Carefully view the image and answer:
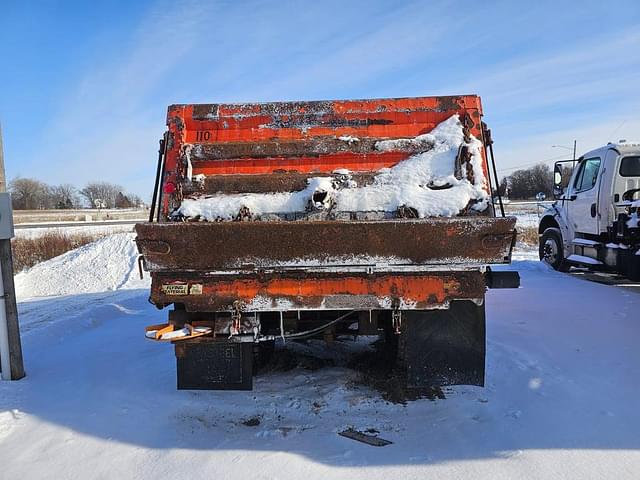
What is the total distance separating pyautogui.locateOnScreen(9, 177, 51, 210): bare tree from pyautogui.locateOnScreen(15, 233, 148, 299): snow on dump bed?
80278 millimetres

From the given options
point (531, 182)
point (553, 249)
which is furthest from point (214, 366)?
point (531, 182)

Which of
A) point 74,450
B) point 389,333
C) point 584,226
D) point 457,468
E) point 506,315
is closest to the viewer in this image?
point 457,468

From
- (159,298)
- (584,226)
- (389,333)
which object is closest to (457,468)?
(389,333)

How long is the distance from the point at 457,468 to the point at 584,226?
8508 millimetres

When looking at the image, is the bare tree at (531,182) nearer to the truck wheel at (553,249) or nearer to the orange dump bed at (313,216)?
the truck wheel at (553,249)

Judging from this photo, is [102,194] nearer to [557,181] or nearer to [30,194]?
[30,194]

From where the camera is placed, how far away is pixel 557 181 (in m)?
10.1

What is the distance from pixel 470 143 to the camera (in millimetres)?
3910

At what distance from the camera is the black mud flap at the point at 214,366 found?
3.77 meters

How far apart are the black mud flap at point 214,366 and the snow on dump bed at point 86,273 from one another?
341 inches

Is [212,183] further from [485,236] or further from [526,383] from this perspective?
[526,383]

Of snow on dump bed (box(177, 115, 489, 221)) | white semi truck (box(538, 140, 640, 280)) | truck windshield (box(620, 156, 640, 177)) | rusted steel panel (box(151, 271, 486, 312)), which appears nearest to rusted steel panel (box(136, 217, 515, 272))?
rusted steel panel (box(151, 271, 486, 312))

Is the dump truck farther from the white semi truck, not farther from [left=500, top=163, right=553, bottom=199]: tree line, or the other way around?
[left=500, top=163, right=553, bottom=199]: tree line

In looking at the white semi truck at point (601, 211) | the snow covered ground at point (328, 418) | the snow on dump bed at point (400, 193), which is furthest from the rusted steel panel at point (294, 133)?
the white semi truck at point (601, 211)
